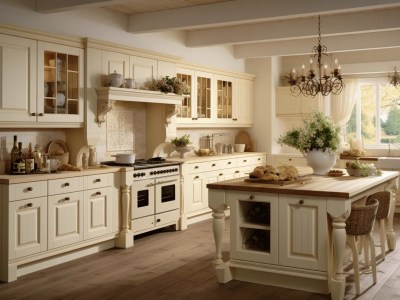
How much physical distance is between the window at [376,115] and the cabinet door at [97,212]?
5307mm

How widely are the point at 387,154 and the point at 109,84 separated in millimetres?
5433

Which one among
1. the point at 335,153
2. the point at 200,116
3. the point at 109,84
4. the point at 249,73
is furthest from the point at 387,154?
the point at 109,84

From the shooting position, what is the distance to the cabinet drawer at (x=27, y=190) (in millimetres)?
4766

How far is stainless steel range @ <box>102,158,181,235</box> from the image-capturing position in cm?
623

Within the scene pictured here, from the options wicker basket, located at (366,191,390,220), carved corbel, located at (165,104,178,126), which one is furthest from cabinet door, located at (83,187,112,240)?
wicker basket, located at (366,191,390,220)

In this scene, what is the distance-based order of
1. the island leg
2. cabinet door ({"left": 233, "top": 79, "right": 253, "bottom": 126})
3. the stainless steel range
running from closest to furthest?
the island leg
the stainless steel range
cabinet door ({"left": 233, "top": 79, "right": 253, "bottom": 126})

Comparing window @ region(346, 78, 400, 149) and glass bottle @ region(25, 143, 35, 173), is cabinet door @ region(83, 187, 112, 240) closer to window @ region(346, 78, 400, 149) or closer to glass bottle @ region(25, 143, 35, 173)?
glass bottle @ region(25, 143, 35, 173)

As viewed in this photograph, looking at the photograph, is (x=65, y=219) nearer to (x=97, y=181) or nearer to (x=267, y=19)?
(x=97, y=181)

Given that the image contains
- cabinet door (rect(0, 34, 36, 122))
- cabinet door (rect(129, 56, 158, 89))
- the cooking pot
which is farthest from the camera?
cabinet door (rect(129, 56, 158, 89))

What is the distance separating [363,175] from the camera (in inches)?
213

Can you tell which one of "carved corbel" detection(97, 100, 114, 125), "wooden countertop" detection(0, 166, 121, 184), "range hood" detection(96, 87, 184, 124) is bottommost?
"wooden countertop" detection(0, 166, 121, 184)

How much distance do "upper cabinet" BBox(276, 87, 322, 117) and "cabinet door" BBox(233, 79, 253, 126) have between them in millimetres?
518

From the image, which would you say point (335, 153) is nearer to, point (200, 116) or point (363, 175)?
point (363, 175)

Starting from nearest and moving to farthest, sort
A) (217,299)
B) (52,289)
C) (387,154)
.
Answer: (217,299) → (52,289) → (387,154)
